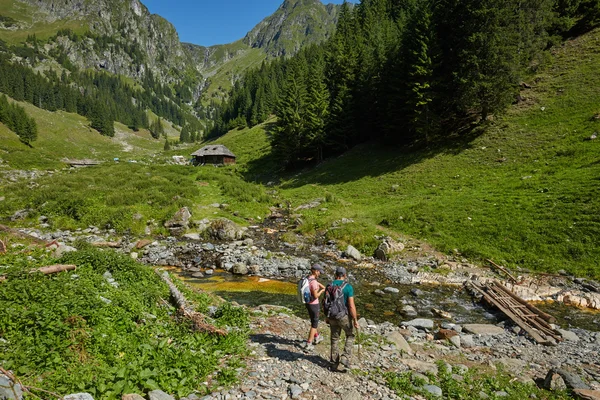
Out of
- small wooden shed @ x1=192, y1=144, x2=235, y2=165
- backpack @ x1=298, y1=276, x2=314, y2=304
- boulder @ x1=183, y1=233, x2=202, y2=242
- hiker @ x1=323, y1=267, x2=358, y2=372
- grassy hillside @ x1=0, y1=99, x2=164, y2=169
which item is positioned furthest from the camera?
small wooden shed @ x1=192, y1=144, x2=235, y2=165

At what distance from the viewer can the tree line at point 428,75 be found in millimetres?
32656

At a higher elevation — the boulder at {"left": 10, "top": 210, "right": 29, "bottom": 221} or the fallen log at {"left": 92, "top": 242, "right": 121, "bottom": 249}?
the boulder at {"left": 10, "top": 210, "right": 29, "bottom": 221}

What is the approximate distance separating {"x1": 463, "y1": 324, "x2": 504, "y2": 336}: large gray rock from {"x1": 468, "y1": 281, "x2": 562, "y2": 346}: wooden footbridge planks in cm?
88

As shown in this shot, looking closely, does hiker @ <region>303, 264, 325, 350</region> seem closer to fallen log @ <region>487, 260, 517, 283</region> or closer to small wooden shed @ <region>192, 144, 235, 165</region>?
fallen log @ <region>487, 260, 517, 283</region>

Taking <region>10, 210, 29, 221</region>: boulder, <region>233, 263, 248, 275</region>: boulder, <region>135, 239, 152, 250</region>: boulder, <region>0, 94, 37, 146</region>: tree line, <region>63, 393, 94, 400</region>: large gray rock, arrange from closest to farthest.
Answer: <region>63, 393, 94, 400</region>: large gray rock
<region>233, 263, 248, 275</region>: boulder
<region>135, 239, 152, 250</region>: boulder
<region>10, 210, 29, 221</region>: boulder
<region>0, 94, 37, 146</region>: tree line

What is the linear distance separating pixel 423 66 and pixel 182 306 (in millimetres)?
39084

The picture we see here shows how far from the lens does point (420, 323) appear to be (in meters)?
12.4

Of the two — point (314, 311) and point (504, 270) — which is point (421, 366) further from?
point (504, 270)

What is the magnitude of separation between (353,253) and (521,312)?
1025 centimetres

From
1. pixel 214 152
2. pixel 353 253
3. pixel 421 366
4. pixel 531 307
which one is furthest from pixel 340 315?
pixel 214 152

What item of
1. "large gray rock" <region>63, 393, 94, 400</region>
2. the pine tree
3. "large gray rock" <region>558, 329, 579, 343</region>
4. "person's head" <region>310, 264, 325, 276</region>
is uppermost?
the pine tree

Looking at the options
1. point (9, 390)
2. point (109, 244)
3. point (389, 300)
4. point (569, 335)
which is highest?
point (9, 390)

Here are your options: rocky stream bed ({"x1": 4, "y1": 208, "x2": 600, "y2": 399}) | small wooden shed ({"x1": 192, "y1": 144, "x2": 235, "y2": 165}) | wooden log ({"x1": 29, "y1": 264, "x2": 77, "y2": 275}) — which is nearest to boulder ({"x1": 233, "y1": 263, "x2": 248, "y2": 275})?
rocky stream bed ({"x1": 4, "y1": 208, "x2": 600, "y2": 399})

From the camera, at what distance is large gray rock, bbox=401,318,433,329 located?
1223 cm
